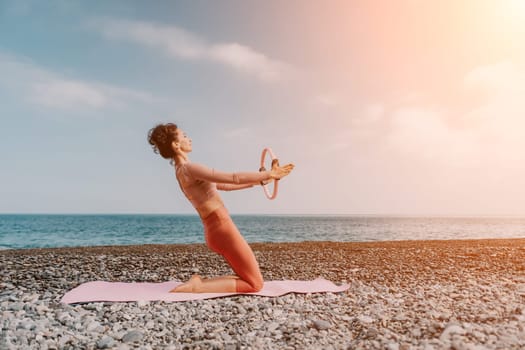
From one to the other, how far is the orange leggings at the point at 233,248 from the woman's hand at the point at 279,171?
3.68ft

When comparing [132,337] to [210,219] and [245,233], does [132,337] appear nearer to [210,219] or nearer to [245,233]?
[210,219]

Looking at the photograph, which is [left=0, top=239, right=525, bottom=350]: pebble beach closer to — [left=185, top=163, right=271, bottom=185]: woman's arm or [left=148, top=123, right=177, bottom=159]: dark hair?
[left=185, top=163, right=271, bottom=185]: woman's arm

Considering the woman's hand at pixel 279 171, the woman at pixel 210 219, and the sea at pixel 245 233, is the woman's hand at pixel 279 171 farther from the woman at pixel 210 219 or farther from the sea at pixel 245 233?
the sea at pixel 245 233

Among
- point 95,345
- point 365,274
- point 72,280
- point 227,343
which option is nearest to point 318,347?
point 227,343

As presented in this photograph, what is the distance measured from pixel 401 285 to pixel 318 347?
4.08 meters

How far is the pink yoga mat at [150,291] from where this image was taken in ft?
22.4

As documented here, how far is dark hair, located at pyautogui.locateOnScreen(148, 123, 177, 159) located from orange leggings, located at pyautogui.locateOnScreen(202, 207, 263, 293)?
4.17ft

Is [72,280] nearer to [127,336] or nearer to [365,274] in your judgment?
[127,336]

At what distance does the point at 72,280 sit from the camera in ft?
29.1

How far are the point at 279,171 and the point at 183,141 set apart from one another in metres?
1.68

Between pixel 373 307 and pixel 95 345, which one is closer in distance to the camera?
pixel 95 345

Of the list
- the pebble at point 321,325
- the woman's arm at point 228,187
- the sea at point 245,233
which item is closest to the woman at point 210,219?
the woman's arm at point 228,187

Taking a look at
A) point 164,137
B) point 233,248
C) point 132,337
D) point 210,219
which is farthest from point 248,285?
point 164,137

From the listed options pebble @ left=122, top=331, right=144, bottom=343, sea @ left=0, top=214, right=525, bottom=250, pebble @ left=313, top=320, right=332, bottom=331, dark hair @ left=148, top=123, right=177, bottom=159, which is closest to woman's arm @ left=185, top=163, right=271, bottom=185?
Answer: dark hair @ left=148, top=123, right=177, bottom=159
